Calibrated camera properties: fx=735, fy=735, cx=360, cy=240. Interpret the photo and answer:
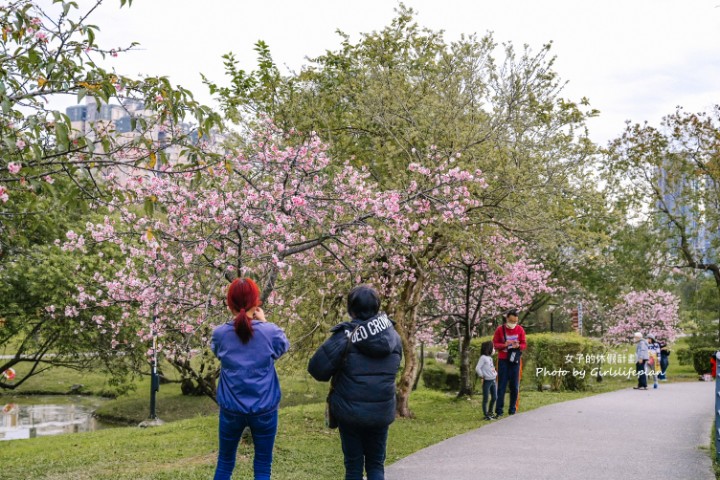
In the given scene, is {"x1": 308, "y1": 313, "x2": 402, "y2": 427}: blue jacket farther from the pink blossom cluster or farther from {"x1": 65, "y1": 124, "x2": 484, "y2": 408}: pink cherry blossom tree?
the pink blossom cluster

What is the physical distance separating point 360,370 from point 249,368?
0.75m

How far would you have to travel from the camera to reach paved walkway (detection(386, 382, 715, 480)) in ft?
23.5

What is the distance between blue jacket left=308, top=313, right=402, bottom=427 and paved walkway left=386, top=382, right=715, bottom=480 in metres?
2.15

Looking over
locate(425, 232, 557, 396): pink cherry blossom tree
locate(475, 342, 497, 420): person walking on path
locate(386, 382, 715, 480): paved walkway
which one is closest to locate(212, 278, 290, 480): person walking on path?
locate(386, 382, 715, 480): paved walkway

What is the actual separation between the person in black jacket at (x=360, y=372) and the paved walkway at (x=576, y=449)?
1951 mm

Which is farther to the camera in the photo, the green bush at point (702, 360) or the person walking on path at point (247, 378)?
the green bush at point (702, 360)

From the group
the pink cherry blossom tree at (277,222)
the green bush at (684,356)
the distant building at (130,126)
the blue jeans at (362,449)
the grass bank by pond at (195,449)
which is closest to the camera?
the blue jeans at (362,449)

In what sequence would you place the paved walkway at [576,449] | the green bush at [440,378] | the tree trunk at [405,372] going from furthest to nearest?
the green bush at [440,378] < the tree trunk at [405,372] < the paved walkway at [576,449]

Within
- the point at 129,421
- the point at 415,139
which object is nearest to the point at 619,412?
the point at 415,139

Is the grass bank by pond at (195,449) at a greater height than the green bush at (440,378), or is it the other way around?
the grass bank by pond at (195,449)

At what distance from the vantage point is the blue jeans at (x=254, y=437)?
4973 mm

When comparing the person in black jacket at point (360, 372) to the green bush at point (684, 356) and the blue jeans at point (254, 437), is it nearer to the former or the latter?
the blue jeans at point (254, 437)

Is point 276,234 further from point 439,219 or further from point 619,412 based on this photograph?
point 619,412

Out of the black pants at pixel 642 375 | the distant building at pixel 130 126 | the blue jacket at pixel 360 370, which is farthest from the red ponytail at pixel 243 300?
the black pants at pixel 642 375
